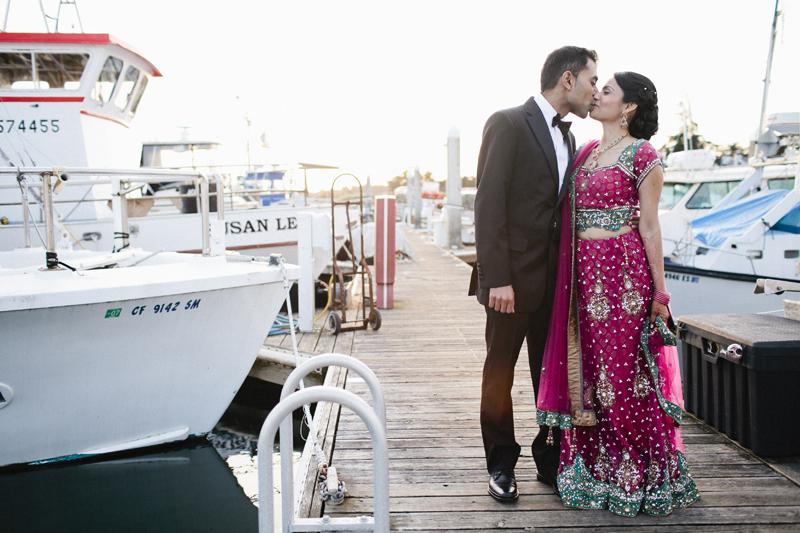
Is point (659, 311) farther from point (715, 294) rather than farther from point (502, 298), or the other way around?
point (715, 294)

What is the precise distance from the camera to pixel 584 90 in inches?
84.9

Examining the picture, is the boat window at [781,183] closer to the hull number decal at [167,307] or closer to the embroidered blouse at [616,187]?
the embroidered blouse at [616,187]

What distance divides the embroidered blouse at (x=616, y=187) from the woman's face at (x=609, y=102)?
147mm

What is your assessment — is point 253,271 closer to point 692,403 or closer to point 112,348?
point 112,348

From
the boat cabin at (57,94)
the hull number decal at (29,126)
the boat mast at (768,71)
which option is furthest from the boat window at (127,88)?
the boat mast at (768,71)

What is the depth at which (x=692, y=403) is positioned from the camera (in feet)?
10.4

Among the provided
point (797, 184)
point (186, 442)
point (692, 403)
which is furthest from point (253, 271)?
point (797, 184)

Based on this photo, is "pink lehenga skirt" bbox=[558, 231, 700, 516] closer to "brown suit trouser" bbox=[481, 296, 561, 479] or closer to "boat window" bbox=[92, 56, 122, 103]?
"brown suit trouser" bbox=[481, 296, 561, 479]

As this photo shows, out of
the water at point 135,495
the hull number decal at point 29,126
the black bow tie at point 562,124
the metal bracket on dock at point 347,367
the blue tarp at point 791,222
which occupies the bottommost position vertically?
the water at point 135,495

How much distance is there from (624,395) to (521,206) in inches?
33.2


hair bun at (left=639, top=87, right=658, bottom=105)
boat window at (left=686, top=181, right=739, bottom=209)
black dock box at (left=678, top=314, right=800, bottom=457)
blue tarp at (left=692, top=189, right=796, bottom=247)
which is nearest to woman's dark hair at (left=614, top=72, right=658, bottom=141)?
hair bun at (left=639, top=87, right=658, bottom=105)

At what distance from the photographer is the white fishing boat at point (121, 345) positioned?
3.09 m

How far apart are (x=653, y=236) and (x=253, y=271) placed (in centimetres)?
255

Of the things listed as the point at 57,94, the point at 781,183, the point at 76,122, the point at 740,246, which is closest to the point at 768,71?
the point at 781,183
